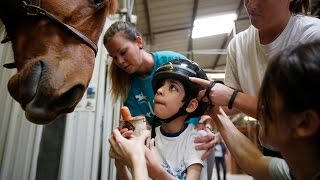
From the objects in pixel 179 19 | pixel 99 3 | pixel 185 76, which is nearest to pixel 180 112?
pixel 185 76

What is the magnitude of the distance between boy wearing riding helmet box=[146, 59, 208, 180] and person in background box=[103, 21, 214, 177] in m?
0.32

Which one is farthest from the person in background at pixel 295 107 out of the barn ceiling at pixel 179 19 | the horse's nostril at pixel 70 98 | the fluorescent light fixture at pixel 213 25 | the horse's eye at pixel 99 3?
the fluorescent light fixture at pixel 213 25

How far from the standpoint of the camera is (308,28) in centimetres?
125

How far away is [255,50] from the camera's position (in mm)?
1435

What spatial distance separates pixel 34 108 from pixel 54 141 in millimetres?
1479

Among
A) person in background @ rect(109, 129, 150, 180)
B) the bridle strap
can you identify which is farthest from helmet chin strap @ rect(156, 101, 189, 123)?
the bridle strap

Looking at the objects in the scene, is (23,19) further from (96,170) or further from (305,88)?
(96,170)

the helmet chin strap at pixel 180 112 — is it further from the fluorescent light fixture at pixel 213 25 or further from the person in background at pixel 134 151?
the fluorescent light fixture at pixel 213 25

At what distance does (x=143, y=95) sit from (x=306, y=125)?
117cm

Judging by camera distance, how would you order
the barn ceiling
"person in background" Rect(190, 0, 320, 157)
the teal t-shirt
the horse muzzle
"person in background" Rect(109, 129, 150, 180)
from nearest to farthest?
"person in background" Rect(109, 129, 150, 180)
the horse muzzle
"person in background" Rect(190, 0, 320, 157)
the teal t-shirt
the barn ceiling

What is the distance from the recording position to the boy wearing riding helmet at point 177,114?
1272 millimetres

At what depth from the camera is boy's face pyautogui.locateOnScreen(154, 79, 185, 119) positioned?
135 cm

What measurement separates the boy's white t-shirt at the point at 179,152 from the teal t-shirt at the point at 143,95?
13.8 inches

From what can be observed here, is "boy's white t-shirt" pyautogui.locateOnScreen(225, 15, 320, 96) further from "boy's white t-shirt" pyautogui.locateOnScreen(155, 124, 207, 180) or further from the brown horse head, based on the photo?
the brown horse head
